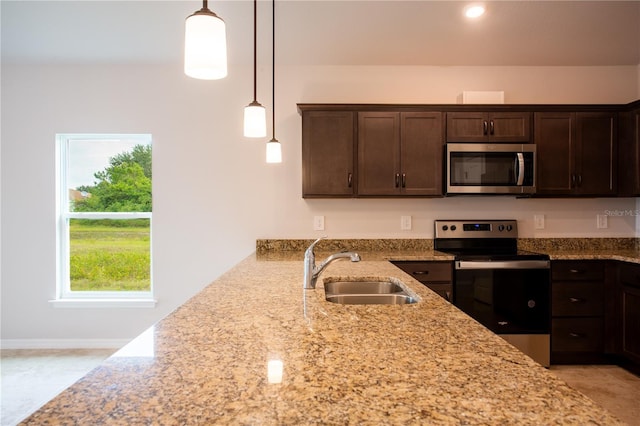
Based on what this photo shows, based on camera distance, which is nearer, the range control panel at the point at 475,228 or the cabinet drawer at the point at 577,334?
the cabinet drawer at the point at 577,334

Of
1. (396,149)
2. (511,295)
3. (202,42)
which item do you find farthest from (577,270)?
(202,42)

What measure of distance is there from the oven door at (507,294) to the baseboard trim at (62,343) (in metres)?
2.98

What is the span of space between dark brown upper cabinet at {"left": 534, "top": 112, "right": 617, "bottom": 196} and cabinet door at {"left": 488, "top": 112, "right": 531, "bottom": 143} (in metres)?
0.13

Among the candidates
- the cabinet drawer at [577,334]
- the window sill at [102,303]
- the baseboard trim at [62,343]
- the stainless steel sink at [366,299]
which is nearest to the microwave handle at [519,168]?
the cabinet drawer at [577,334]

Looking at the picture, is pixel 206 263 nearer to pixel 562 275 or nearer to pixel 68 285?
pixel 68 285

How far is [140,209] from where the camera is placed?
348 centimetres

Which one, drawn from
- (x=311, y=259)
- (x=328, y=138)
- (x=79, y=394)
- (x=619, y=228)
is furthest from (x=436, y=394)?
(x=619, y=228)

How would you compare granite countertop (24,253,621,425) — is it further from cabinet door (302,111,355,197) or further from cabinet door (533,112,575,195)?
cabinet door (533,112,575,195)

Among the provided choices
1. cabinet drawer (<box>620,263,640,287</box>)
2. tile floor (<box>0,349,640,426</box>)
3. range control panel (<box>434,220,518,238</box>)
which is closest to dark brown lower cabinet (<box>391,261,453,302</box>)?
range control panel (<box>434,220,518,238</box>)

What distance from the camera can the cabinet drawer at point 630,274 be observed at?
270 centimetres

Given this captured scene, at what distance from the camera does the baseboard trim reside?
3.34 metres

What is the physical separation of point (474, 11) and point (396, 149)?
3.64ft

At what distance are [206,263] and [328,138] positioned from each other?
1591 millimetres

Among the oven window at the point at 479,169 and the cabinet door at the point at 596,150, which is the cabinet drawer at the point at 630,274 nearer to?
the cabinet door at the point at 596,150
